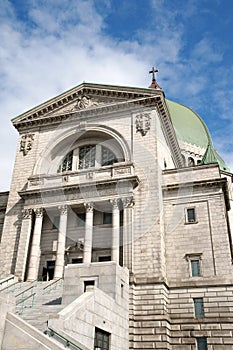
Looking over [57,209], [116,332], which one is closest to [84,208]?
[57,209]

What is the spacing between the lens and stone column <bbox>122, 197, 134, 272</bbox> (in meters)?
25.1

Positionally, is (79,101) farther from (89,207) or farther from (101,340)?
(101,340)

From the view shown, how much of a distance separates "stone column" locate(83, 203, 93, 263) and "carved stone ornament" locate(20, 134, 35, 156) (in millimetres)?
9225

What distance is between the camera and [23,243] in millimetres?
27984

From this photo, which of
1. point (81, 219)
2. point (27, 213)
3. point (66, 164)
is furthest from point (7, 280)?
point (66, 164)

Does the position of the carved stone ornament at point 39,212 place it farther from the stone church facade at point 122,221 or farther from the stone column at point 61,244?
the stone column at point 61,244

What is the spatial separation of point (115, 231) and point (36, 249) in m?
6.15

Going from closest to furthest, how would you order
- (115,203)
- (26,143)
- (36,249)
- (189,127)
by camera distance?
(115,203) → (36,249) → (26,143) → (189,127)

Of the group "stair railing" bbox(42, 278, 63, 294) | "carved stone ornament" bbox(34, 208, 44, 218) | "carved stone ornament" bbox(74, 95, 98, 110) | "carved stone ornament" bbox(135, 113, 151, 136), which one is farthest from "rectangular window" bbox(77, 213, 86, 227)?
"carved stone ornament" bbox(74, 95, 98, 110)

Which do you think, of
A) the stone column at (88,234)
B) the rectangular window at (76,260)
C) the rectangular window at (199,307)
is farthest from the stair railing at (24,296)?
the rectangular window at (199,307)

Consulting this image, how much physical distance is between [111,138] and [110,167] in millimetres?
4360

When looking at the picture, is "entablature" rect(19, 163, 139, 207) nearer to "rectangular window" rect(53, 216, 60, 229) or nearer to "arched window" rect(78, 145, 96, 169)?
"rectangular window" rect(53, 216, 60, 229)

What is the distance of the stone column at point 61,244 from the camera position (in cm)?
2605

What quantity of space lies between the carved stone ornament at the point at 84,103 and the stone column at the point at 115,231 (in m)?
10.5
